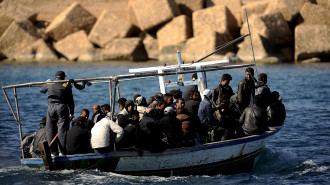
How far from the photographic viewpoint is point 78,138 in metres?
13.5

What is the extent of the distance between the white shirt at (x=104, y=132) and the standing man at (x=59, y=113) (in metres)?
0.97

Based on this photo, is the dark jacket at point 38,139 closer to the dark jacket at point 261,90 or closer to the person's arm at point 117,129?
the person's arm at point 117,129

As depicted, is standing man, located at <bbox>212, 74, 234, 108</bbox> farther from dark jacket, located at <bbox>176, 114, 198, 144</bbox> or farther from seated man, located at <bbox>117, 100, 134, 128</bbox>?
seated man, located at <bbox>117, 100, 134, 128</bbox>

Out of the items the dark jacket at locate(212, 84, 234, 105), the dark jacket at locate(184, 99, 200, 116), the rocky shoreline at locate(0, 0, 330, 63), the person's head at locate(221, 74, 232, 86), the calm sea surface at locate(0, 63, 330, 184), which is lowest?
the calm sea surface at locate(0, 63, 330, 184)

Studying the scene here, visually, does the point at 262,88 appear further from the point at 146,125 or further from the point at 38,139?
the point at 38,139

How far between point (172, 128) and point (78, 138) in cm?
222

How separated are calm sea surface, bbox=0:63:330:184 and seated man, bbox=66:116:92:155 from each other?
1.69 feet

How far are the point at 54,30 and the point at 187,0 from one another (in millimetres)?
Result: 12053

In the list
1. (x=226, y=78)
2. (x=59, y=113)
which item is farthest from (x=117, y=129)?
(x=226, y=78)

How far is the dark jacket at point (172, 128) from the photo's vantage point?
13.3 metres

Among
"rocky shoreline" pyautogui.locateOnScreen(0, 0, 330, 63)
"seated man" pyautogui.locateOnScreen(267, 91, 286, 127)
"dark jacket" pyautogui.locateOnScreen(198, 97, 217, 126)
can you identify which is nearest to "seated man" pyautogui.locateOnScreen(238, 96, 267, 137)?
"dark jacket" pyautogui.locateOnScreen(198, 97, 217, 126)

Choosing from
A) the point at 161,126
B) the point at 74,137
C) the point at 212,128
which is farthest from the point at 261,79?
the point at 74,137

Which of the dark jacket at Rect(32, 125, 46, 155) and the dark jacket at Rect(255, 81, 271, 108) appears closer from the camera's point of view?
the dark jacket at Rect(32, 125, 46, 155)

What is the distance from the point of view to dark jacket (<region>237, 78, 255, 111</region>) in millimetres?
15445
